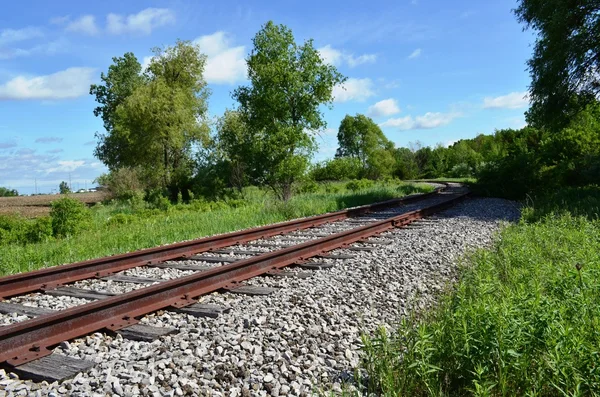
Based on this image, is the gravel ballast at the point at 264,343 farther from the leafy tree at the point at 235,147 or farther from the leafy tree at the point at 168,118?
the leafy tree at the point at 168,118

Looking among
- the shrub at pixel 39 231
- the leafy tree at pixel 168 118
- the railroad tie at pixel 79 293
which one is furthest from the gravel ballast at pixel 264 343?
A: the leafy tree at pixel 168 118

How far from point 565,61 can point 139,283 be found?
682 inches

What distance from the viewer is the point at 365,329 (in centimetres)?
444

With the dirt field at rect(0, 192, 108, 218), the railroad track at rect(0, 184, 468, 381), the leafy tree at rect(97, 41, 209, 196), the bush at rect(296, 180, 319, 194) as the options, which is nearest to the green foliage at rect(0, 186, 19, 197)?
the dirt field at rect(0, 192, 108, 218)

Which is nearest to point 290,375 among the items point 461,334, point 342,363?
point 342,363

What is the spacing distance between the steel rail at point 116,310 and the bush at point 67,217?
26.2 ft

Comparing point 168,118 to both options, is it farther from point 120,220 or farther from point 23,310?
point 23,310

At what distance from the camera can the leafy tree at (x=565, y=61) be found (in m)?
17.4

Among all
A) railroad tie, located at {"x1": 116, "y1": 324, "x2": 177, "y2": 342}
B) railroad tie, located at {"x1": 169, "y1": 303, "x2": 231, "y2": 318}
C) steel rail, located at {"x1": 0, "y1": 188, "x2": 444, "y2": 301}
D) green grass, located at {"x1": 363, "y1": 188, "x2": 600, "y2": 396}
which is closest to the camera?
green grass, located at {"x1": 363, "y1": 188, "x2": 600, "y2": 396}

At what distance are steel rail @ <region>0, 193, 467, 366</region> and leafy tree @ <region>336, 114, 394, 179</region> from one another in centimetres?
6402

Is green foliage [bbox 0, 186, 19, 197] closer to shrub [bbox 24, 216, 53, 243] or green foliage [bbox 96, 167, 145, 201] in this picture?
green foliage [bbox 96, 167, 145, 201]

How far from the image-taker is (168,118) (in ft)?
107

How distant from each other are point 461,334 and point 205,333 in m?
2.16

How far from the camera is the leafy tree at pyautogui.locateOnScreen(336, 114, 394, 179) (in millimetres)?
71188
